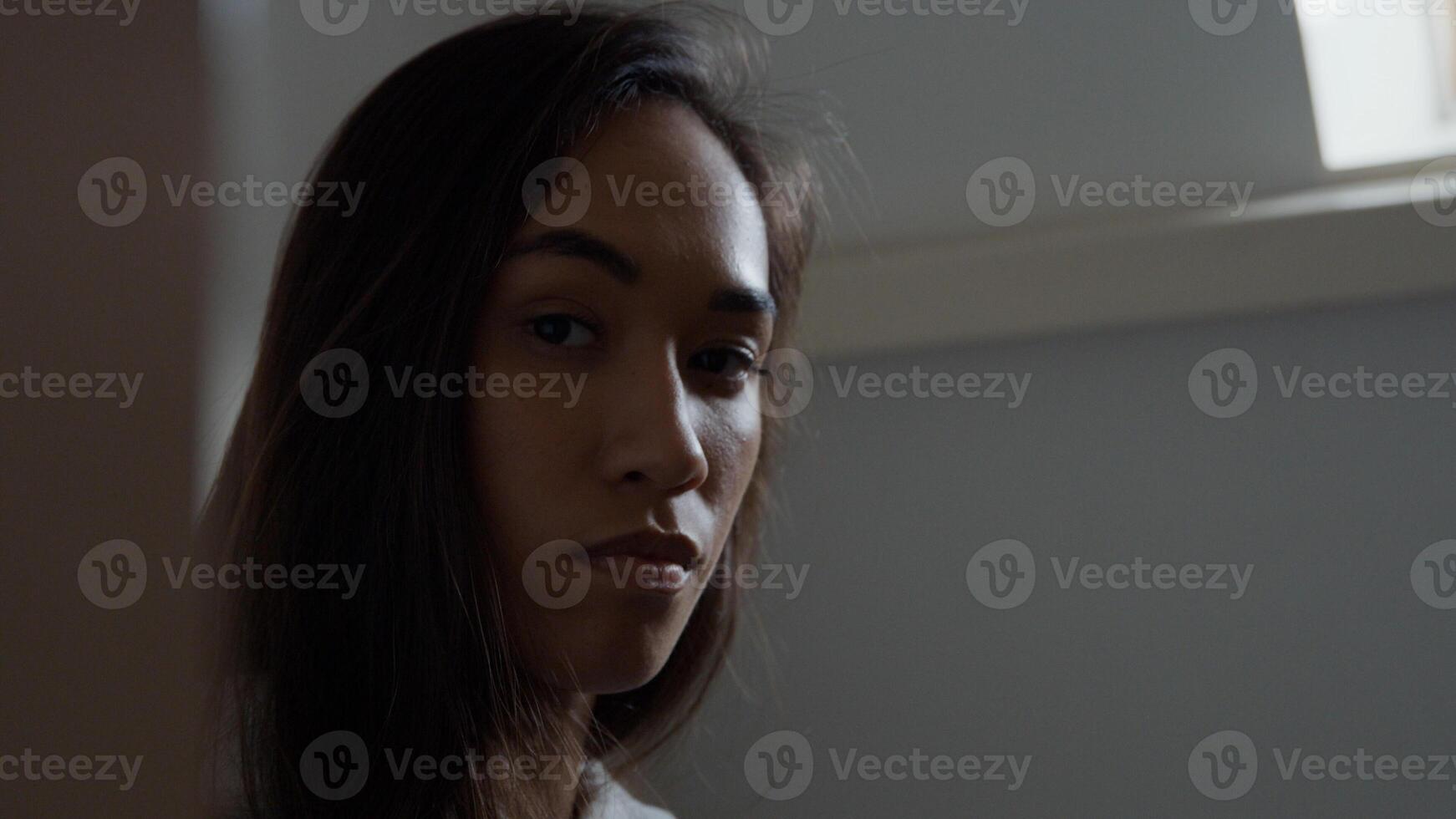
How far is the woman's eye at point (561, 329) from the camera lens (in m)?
0.59

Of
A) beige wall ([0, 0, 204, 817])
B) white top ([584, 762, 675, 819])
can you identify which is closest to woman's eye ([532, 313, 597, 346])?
white top ([584, 762, 675, 819])

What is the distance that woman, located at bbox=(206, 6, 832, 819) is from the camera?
57 cm

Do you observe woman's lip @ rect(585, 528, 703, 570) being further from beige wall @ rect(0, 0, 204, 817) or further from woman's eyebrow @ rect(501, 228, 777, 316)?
beige wall @ rect(0, 0, 204, 817)

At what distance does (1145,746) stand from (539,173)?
664mm

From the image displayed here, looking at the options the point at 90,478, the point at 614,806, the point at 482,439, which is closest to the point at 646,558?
the point at 482,439

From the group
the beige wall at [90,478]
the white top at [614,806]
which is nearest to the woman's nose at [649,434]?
the white top at [614,806]

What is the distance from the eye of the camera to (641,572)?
579 mm

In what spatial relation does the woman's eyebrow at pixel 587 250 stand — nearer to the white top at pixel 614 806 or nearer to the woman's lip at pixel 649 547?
the woman's lip at pixel 649 547

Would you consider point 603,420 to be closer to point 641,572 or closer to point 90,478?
point 641,572

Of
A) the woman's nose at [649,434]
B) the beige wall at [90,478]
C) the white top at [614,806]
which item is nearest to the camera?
the beige wall at [90,478]

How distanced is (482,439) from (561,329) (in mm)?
73

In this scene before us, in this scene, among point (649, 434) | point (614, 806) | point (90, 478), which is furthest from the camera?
point (614, 806)

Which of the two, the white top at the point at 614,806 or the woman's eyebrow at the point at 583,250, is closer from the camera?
the woman's eyebrow at the point at 583,250

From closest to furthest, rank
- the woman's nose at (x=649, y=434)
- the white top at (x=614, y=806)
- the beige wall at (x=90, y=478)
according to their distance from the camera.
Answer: the beige wall at (x=90, y=478), the woman's nose at (x=649, y=434), the white top at (x=614, y=806)
